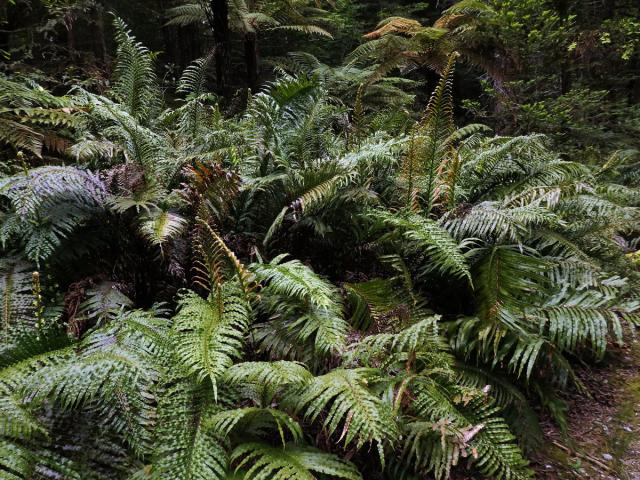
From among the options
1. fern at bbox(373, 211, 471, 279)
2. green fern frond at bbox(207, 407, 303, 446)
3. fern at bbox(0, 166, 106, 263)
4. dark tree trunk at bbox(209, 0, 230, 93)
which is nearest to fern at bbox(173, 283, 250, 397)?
green fern frond at bbox(207, 407, 303, 446)

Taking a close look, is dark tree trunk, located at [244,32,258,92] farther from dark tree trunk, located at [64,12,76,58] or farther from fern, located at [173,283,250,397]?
fern, located at [173,283,250,397]

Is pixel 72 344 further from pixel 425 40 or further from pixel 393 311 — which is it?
pixel 425 40

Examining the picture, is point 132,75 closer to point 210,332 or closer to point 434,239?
point 210,332

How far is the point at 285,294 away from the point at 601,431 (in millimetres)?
1838

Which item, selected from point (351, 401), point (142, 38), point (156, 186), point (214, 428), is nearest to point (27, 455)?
point (214, 428)

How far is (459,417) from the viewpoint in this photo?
72.2 inches

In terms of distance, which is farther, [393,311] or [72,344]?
[393,311]

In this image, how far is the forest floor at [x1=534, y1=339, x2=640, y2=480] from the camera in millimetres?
1976

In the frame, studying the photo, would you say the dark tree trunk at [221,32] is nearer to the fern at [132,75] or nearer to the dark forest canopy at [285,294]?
the dark forest canopy at [285,294]

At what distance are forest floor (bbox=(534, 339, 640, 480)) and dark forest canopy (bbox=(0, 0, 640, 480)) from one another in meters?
0.08

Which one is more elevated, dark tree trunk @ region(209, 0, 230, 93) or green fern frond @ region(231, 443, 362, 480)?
dark tree trunk @ region(209, 0, 230, 93)

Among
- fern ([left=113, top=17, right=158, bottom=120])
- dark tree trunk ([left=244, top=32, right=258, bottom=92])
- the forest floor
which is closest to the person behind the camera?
the forest floor

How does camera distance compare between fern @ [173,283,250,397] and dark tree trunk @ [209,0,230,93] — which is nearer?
fern @ [173,283,250,397]

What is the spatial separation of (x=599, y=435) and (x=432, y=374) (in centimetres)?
103
